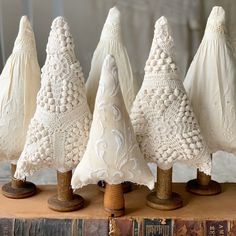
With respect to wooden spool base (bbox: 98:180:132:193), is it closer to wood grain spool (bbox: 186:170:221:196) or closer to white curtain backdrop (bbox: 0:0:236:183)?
wood grain spool (bbox: 186:170:221:196)

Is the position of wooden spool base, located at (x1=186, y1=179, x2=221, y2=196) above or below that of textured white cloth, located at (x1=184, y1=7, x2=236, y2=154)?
below

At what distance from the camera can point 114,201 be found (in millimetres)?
671

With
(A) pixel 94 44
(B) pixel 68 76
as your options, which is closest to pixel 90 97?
(B) pixel 68 76

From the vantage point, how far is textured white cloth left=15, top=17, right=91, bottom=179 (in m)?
0.64

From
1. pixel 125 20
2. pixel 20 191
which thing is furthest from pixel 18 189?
pixel 125 20

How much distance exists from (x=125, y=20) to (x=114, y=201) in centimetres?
100

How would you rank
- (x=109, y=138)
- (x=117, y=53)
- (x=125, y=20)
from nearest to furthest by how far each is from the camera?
1. (x=109, y=138)
2. (x=117, y=53)
3. (x=125, y=20)

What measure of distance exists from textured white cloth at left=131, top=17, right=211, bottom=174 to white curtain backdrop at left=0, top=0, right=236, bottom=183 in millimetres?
867

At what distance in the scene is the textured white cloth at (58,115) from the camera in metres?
0.64

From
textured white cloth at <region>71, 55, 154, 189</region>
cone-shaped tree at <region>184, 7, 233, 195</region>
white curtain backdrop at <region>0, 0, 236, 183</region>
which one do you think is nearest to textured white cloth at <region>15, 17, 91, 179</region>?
textured white cloth at <region>71, 55, 154, 189</region>

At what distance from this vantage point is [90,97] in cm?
71

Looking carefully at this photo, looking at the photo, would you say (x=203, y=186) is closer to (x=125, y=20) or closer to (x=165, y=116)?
(x=165, y=116)

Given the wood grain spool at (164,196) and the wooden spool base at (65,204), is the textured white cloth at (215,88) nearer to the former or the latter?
the wood grain spool at (164,196)

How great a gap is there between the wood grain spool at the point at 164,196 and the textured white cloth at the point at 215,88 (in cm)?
8
